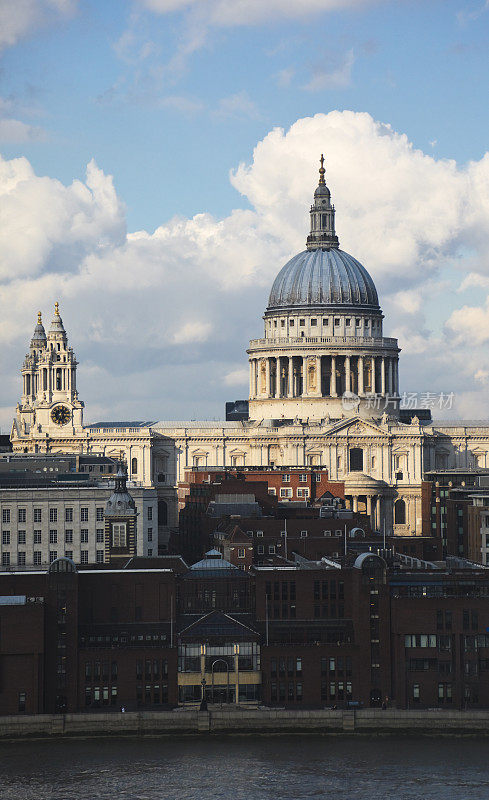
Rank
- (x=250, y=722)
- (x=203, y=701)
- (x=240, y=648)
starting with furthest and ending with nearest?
(x=240, y=648) → (x=203, y=701) → (x=250, y=722)

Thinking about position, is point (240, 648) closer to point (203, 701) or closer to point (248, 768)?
point (203, 701)

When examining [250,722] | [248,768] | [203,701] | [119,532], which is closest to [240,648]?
[203,701]

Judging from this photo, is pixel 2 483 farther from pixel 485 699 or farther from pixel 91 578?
pixel 485 699

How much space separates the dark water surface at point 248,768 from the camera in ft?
322

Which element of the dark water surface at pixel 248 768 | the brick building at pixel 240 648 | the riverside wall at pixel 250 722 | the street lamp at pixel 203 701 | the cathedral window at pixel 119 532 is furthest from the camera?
the cathedral window at pixel 119 532

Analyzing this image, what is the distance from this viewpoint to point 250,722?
110500 millimetres

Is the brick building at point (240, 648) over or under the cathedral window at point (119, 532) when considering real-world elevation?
under

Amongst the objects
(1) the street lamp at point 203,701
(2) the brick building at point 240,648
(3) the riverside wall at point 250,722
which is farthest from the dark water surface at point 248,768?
(2) the brick building at point 240,648

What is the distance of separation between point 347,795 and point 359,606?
2054 centimetres

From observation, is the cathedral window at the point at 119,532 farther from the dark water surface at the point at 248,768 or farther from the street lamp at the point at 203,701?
the dark water surface at the point at 248,768

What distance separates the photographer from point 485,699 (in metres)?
114

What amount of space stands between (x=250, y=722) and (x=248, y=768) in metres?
7.24

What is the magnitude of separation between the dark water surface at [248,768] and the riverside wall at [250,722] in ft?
2.95

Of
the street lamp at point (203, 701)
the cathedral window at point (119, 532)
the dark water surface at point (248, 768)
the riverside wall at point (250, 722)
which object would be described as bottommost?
the dark water surface at point (248, 768)
